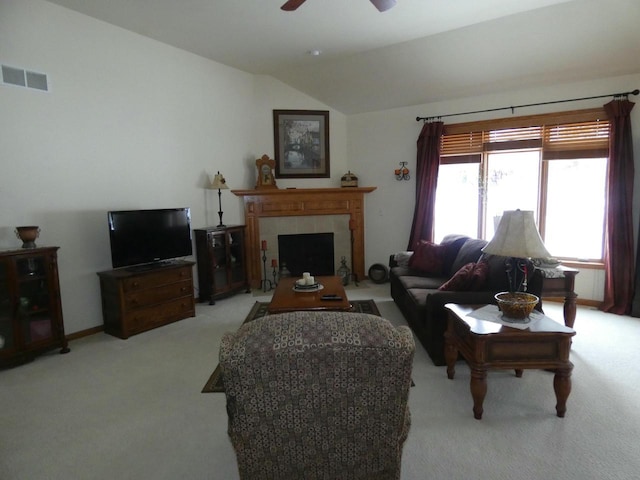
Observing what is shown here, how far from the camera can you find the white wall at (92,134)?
11.0 feet

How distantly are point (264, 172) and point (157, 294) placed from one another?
A: 99.1 inches

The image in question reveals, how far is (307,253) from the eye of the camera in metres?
6.07

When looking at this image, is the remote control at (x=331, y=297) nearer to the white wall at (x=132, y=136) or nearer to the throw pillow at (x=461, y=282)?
the throw pillow at (x=461, y=282)

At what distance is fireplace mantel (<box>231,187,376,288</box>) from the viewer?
18.8 ft

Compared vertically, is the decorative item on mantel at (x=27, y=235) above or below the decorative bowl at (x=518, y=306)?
above

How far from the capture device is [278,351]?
1.15 metres

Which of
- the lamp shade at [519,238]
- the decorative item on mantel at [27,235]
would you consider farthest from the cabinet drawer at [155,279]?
the lamp shade at [519,238]

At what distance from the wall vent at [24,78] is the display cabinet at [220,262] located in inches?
87.5

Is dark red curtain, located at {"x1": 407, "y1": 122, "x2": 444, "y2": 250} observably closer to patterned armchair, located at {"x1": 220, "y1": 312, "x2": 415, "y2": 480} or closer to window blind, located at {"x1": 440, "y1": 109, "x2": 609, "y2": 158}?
window blind, located at {"x1": 440, "y1": 109, "x2": 609, "y2": 158}

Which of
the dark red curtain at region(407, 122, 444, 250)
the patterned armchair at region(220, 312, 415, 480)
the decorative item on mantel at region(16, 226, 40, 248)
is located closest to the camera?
the patterned armchair at region(220, 312, 415, 480)

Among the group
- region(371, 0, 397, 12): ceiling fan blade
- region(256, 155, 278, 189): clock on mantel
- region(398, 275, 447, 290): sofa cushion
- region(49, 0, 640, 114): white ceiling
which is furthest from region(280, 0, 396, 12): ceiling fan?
region(256, 155, 278, 189): clock on mantel

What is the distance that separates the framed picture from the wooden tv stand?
2.48m

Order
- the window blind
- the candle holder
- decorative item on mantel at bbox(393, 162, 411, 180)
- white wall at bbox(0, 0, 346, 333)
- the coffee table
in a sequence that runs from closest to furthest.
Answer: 1. the coffee table
2. white wall at bbox(0, 0, 346, 333)
3. the window blind
4. the candle holder
5. decorative item on mantel at bbox(393, 162, 411, 180)

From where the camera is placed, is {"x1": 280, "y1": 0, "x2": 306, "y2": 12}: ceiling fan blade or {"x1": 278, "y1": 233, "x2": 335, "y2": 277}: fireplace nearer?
{"x1": 280, "y1": 0, "x2": 306, "y2": 12}: ceiling fan blade
